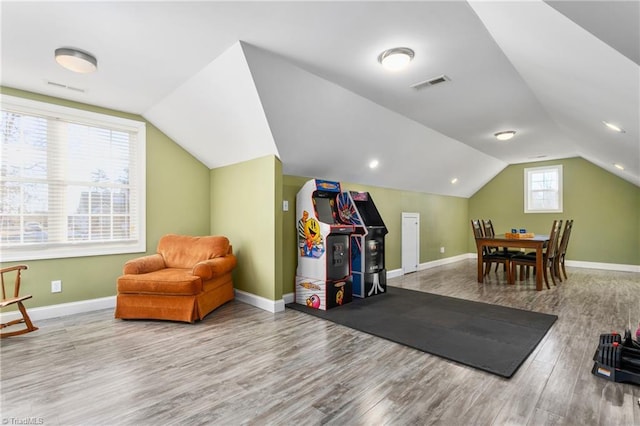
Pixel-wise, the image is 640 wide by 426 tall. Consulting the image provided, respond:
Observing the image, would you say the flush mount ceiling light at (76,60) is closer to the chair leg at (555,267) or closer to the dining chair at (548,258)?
the dining chair at (548,258)

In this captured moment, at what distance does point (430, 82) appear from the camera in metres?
3.22

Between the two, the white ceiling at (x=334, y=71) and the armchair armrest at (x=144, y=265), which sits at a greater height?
the white ceiling at (x=334, y=71)

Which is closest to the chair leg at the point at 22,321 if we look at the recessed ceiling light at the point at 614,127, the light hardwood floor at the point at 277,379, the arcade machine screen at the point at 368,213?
the light hardwood floor at the point at 277,379

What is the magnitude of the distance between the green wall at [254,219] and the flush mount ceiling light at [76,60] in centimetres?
194

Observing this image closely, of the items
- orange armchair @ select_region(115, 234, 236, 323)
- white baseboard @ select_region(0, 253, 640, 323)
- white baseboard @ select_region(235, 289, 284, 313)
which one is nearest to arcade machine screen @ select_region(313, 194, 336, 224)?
white baseboard @ select_region(0, 253, 640, 323)

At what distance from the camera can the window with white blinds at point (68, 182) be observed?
341cm

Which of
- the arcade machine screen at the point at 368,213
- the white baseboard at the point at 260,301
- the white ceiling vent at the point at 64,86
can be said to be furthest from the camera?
the arcade machine screen at the point at 368,213

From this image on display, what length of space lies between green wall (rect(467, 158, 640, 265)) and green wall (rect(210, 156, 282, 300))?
276 inches

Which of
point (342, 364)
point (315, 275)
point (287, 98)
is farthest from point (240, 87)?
point (342, 364)

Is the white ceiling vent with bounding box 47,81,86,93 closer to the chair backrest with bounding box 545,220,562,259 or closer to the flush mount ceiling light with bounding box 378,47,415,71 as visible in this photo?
the flush mount ceiling light with bounding box 378,47,415,71

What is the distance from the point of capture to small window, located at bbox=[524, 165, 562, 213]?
24.2ft

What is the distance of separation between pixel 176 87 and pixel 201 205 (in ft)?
6.52

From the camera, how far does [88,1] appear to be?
2039 mm

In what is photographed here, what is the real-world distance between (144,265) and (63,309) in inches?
41.9
